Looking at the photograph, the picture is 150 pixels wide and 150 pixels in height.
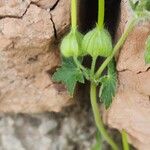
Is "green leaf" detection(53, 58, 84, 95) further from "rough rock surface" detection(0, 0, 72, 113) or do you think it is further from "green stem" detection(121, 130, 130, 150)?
"green stem" detection(121, 130, 130, 150)

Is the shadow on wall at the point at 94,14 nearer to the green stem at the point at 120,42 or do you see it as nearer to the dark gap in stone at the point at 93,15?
the dark gap in stone at the point at 93,15

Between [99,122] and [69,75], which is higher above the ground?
[69,75]

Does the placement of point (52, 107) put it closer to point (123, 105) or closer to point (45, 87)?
point (45, 87)

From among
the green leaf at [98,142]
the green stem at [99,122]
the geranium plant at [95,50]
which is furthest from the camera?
the green leaf at [98,142]

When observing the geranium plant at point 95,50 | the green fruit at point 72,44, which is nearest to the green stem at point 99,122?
the geranium plant at point 95,50

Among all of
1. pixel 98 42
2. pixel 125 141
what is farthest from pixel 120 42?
pixel 125 141

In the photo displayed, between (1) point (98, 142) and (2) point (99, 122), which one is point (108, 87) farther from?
(1) point (98, 142)

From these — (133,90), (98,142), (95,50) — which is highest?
(95,50)

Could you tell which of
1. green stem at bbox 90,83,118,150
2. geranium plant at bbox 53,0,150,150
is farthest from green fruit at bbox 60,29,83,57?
green stem at bbox 90,83,118,150
